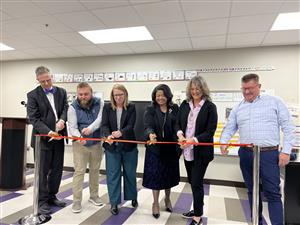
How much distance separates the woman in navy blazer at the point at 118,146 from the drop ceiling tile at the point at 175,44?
180 cm

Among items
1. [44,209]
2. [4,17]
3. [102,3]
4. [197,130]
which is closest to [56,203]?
[44,209]

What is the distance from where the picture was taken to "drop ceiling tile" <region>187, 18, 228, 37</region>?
10.4 ft

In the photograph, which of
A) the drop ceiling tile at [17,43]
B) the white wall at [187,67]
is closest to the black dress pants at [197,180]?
the white wall at [187,67]

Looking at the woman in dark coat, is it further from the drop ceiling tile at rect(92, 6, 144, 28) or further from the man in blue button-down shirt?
the drop ceiling tile at rect(92, 6, 144, 28)

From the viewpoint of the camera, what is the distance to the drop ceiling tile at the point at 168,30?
3.32 metres

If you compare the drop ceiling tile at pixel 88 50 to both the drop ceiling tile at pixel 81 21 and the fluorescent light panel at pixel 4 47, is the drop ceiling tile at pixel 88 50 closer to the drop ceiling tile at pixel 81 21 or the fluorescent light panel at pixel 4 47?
the drop ceiling tile at pixel 81 21

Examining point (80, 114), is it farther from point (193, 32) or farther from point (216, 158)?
point (216, 158)

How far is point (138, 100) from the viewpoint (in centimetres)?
462

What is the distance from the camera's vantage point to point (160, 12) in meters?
2.93

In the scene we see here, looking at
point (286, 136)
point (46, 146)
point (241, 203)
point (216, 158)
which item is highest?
point (286, 136)

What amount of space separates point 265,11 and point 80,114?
8.41 feet

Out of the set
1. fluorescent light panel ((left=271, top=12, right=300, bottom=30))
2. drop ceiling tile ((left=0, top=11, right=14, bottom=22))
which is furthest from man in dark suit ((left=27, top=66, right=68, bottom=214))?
fluorescent light panel ((left=271, top=12, right=300, bottom=30))

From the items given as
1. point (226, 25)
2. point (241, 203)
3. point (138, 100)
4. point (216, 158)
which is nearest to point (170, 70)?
point (138, 100)

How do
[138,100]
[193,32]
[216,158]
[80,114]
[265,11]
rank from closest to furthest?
[80,114] → [265,11] → [193,32] → [216,158] → [138,100]
